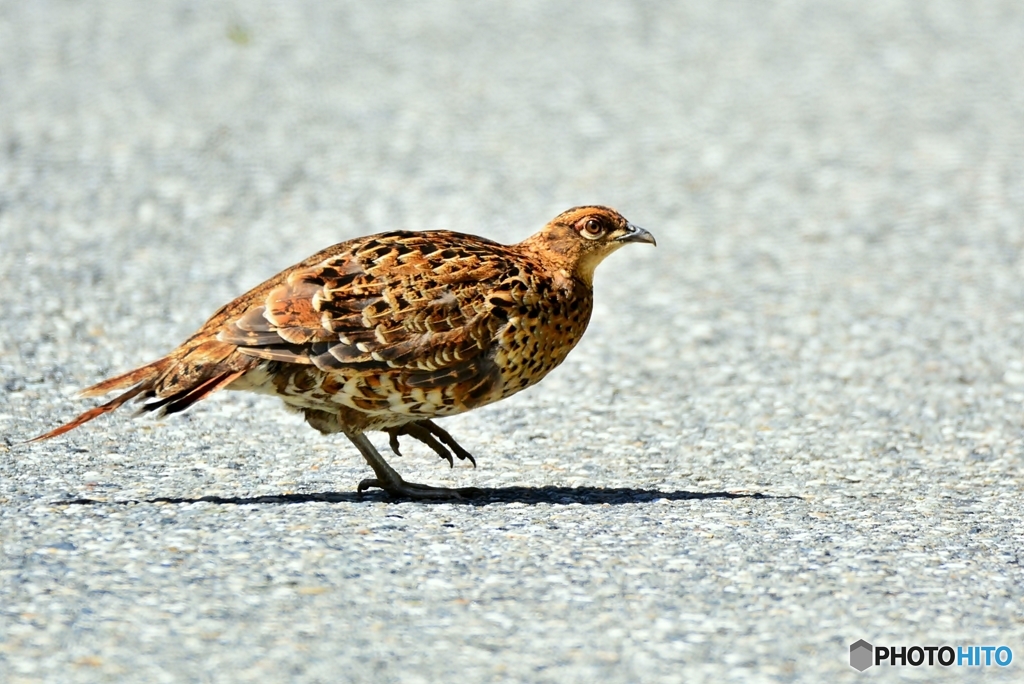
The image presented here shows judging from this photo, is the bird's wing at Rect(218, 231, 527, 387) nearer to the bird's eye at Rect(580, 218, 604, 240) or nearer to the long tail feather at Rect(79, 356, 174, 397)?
the long tail feather at Rect(79, 356, 174, 397)

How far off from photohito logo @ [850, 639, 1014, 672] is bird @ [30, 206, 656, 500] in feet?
7.26

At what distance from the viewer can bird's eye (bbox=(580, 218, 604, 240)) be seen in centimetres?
713

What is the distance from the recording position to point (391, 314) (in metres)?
6.47

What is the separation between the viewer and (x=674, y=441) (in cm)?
816

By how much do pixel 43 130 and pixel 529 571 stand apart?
9.77m

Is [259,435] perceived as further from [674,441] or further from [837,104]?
[837,104]

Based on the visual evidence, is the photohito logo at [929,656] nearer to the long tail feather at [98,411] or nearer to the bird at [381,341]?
the bird at [381,341]

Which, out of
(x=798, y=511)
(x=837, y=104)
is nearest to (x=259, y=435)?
(x=798, y=511)

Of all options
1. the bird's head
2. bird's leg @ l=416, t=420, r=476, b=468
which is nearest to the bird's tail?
bird's leg @ l=416, t=420, r=476, b=468

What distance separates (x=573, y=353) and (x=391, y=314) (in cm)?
361

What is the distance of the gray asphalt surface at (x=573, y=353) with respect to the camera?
5.15m

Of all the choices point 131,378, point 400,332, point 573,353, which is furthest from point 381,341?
point 573,353

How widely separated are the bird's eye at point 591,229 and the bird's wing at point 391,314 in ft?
1.86

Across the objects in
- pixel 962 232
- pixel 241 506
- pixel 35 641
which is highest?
pixel 962 232
